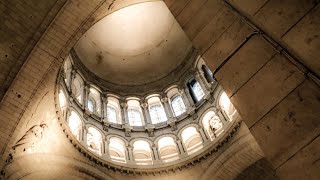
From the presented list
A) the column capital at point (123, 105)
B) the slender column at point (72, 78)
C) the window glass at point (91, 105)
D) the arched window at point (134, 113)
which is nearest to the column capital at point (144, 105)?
the arched window at point (134, 113)

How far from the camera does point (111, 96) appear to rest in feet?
69.1

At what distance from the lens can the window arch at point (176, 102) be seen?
20377mm

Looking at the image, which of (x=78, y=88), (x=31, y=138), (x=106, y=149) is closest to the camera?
(x=31, y=138)

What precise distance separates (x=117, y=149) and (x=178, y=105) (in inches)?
200

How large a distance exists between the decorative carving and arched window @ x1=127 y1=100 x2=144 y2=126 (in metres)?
7.69

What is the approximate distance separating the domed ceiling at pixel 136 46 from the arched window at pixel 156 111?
177 centimetres

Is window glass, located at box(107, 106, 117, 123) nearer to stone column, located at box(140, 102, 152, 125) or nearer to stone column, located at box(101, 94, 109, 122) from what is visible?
stone column, located at box(101, 94, 109, 122)

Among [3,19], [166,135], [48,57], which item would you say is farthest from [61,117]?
[166,135]

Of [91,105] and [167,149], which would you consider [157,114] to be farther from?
[91,105]

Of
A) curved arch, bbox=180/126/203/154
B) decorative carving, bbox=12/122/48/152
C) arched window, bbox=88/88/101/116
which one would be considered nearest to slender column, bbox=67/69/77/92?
arched window, bbox=88/88/101/116

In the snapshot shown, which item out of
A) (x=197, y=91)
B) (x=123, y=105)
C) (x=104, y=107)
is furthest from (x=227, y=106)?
(x=104, y=107)

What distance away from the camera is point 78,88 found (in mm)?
19219

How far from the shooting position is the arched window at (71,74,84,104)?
18.4 m

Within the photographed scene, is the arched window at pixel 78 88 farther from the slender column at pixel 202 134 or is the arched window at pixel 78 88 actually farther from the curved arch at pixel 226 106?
the curved arch at pixel 226 106
